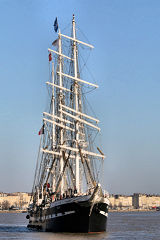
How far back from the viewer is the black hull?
147 ft

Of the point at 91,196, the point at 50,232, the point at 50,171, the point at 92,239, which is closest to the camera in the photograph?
the point at 92,239

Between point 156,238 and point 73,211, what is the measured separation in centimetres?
900

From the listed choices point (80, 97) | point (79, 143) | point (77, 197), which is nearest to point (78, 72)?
point (80, 97)

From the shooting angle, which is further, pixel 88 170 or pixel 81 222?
pixel 88 170

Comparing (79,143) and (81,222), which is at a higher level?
(79,143)

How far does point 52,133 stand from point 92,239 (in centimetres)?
3205

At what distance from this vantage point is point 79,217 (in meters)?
44.9

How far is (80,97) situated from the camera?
187 ft

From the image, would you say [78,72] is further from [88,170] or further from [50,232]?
[50,232]

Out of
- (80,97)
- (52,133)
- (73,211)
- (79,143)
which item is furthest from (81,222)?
(52,133)

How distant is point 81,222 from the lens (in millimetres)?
44875

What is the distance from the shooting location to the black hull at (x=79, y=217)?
147 ft

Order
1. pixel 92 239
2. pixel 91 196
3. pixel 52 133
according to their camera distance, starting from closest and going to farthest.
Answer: pixel 92 239 → pixel 91 196 → pixel 52 133

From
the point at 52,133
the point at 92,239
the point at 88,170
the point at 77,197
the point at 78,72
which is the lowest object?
the point at 92,239
